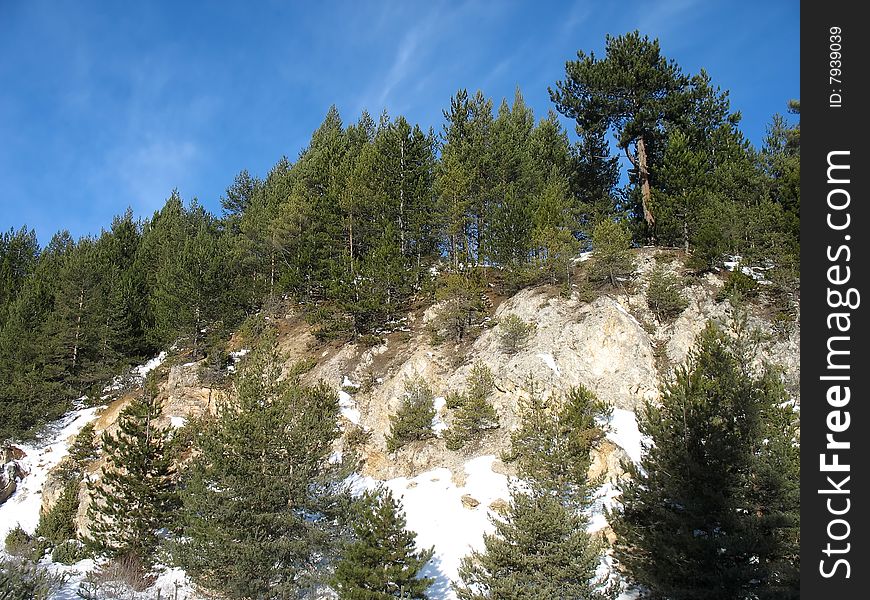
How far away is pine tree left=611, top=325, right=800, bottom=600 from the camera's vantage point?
10508 mm

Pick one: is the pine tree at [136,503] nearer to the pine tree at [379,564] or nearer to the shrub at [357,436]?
the shrub at [357,436]

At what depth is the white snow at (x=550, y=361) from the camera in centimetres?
2072

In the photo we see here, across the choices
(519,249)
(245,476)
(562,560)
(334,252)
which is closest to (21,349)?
(334,252)

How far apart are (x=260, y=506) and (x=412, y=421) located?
7644 mm

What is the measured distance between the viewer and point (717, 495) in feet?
36.2

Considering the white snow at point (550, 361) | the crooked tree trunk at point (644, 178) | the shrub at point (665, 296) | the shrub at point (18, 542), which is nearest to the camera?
the shrub at point (18, 542)

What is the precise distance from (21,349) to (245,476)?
82.6 feet

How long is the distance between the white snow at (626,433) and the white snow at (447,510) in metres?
4.41

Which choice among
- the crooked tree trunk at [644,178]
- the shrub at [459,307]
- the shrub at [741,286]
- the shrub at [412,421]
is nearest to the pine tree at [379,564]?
the shrub at [412,421]

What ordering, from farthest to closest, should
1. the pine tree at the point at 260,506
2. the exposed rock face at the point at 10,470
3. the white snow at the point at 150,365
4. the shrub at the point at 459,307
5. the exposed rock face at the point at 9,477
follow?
the white snow at the point at 150,365 → the exposed rock face at the point at 10,470 → the exposed rock face at the point at 9,477 → the shrub at the point at 459,307 → the pine tree at the point at 260,506

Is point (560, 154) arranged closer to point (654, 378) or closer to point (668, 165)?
point (668, 165)

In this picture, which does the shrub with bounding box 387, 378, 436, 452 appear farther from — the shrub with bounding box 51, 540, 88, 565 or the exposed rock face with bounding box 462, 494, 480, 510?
the shrub with bounding box 51, 540, 88, 565

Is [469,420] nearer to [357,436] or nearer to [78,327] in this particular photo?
[357,436]

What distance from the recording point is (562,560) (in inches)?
452
